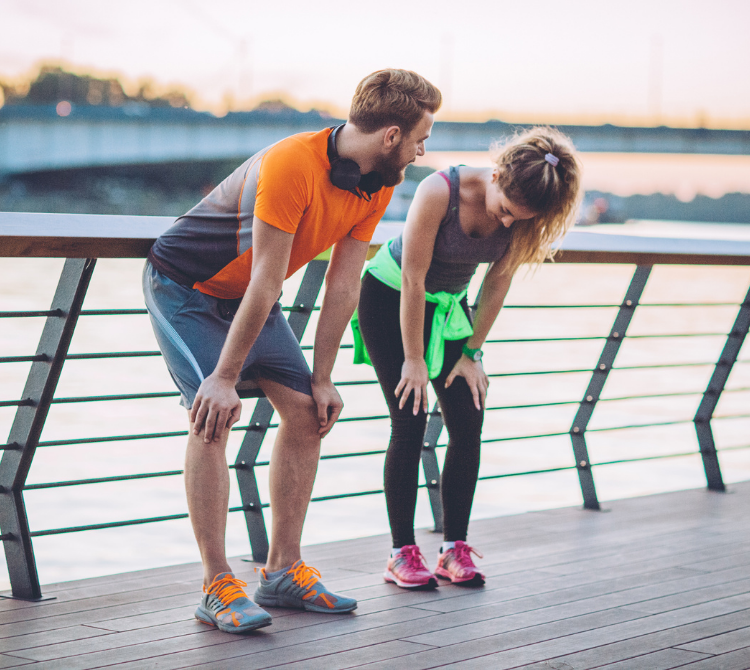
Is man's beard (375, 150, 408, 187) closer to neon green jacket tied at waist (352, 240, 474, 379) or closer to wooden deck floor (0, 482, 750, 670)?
neon green jacket tied at waist (352, 240, 474, 379)

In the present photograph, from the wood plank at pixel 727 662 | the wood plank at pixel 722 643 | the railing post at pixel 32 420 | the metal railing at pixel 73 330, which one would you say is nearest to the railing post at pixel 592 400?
the metal railing at pixel 73 330

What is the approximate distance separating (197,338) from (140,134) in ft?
97.0

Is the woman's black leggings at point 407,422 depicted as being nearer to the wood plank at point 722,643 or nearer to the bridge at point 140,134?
Answer: the wood plank at point 722,643

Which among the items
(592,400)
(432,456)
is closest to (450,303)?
(432,456)

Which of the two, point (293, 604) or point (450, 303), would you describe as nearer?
point (293, 604)

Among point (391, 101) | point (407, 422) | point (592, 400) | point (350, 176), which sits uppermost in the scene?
point (391, 101)

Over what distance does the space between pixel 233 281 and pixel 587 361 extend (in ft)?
34.4

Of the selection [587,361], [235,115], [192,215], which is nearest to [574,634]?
[192,215]

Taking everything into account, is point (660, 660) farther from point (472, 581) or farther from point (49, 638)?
point (49, 638)

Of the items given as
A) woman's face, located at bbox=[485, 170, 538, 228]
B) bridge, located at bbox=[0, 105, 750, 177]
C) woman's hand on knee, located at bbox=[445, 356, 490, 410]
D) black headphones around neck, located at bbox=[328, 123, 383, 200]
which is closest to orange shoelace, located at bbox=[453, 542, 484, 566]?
→ woman's hand on knee, located at bbox=[445, 356, 490, 410]

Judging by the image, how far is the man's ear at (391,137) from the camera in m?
2.21

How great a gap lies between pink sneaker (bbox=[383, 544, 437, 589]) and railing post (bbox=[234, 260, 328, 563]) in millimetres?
461

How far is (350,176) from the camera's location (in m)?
2.19

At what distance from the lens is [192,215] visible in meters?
2.26
